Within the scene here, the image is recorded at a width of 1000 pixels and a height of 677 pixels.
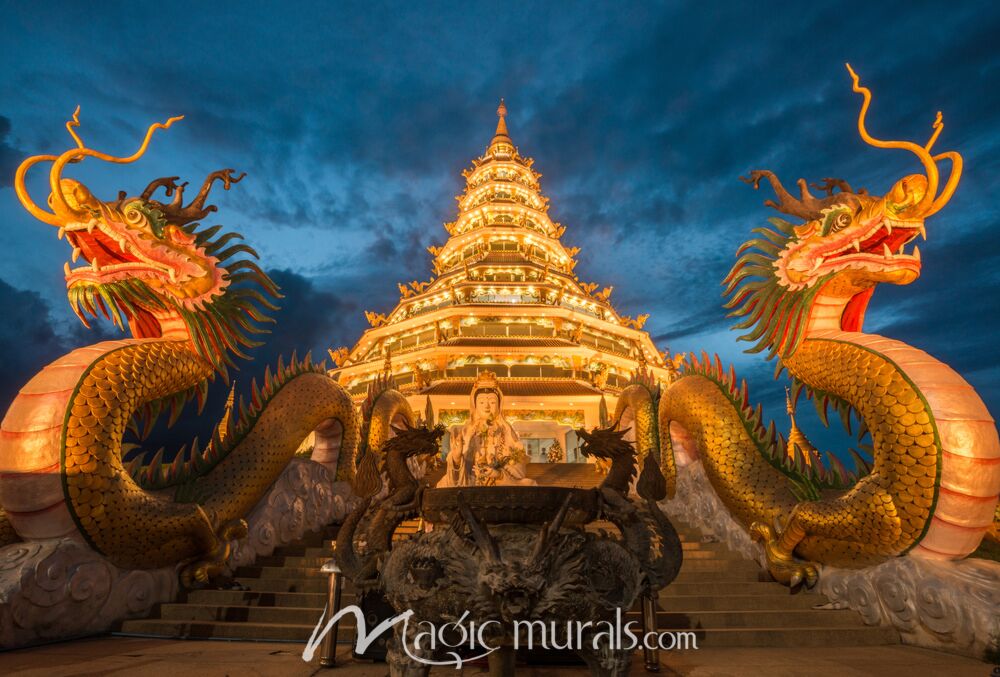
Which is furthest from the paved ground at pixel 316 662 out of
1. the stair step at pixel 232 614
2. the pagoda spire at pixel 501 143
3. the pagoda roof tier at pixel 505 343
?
the pagoda spire at pixel 501 143

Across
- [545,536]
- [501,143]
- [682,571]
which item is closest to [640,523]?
[545,536]

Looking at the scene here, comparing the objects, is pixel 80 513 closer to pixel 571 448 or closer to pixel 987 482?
pixel 987 482

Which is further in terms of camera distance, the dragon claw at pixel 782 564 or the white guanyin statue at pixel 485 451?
the white guanyin statue at pixel 485 451

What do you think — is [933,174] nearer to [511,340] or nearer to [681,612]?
[681,612]

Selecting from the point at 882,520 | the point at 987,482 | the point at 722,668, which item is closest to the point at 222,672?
the point at 722,668

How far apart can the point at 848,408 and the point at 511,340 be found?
15.4m

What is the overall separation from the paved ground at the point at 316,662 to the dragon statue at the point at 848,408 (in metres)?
1.26

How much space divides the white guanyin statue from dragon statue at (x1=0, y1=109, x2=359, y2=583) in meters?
2.90

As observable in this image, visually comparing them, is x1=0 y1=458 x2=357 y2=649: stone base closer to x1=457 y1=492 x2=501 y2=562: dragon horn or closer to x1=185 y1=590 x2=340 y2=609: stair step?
x1=185 y1=590 x2=340 y2=609: stair step

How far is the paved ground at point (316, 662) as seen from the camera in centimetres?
433

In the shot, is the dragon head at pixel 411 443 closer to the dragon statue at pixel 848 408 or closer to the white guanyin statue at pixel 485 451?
the dragon statue at pixel 848 408

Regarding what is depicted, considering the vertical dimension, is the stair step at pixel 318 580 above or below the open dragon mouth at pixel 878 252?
below

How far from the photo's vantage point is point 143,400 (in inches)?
252

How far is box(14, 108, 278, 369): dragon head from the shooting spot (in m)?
6.25
